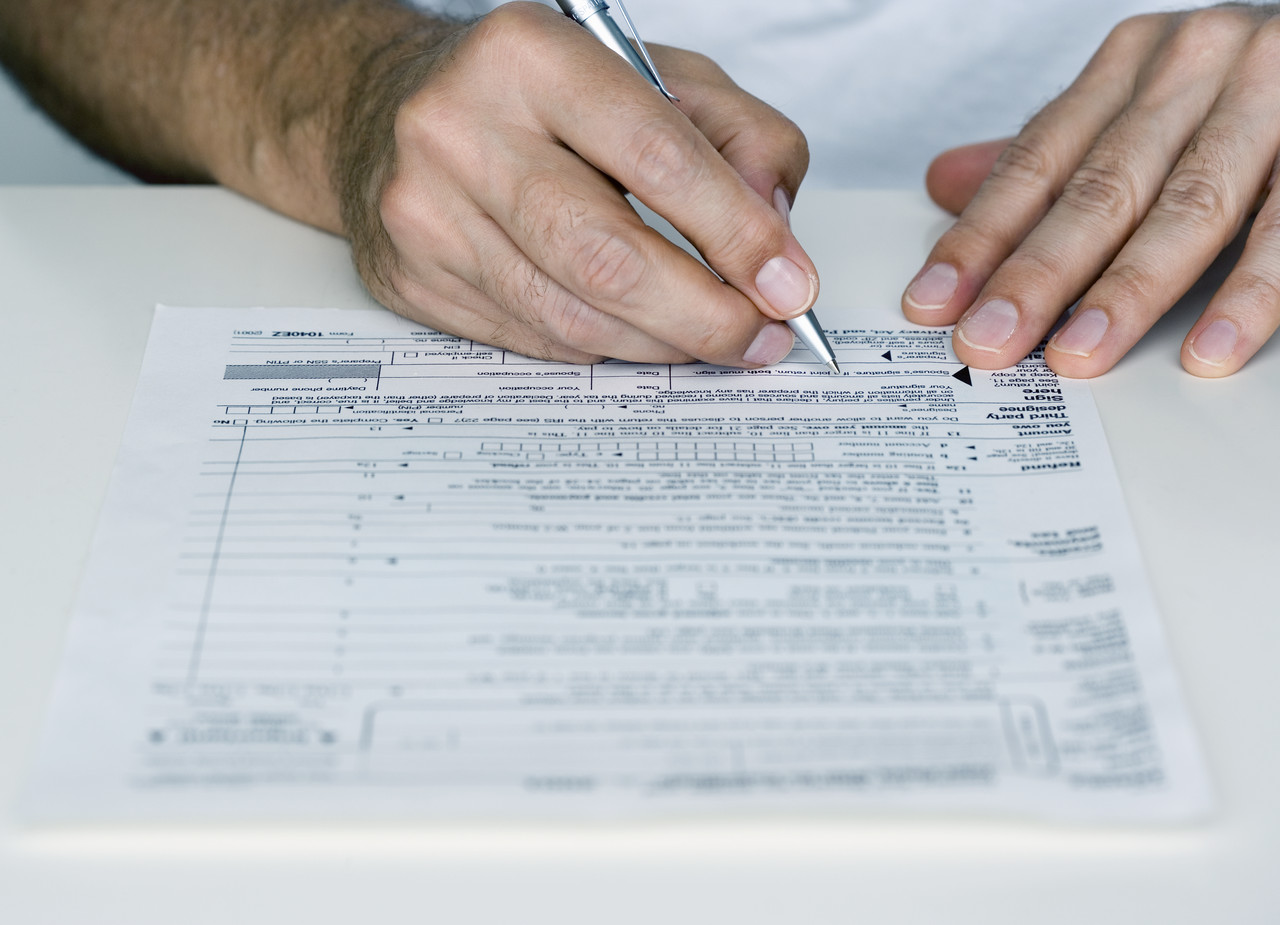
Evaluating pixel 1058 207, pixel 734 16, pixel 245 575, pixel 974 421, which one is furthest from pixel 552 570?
pixel 734 16

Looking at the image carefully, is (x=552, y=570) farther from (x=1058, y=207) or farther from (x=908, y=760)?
(x=1058, y=207)

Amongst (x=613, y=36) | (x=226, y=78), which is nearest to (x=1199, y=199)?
(x=613, y=36)

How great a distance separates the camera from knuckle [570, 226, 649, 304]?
499 mm

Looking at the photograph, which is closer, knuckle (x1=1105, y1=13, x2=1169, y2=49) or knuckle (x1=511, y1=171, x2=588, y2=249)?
knuckle (x1=511, y1=171, x2=588, y2=249)

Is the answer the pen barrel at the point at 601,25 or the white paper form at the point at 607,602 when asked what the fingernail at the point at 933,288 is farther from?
the pen barrel at the point at 601,25

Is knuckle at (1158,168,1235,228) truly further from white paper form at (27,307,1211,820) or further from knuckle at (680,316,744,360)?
knuckle at (680,316,744,360)

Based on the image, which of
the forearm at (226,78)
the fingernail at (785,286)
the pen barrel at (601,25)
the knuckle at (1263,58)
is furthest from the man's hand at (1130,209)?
the forearm at (226,78)

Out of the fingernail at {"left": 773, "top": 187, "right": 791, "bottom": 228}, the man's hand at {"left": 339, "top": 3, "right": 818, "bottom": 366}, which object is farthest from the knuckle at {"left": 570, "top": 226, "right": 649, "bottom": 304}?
the fingernail at {"left": 773, "top": 187, "right": 791, "bottom": 228}

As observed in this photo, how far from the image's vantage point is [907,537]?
18.0 inches

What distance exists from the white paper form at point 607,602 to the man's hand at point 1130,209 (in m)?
0.04

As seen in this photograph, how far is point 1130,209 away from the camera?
612mm

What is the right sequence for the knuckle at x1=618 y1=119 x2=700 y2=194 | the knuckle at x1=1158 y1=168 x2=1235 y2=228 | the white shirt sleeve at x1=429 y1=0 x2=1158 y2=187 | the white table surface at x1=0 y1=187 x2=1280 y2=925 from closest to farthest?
the white table surface at x1=0 y1=187 x2=1280 y2=925 → the knuckle at x1=618 y1=119 x2=700 y2=194 → the knuckle at x1=1158 y1=168 x2=1235 y2=228 → the white shirt sleeve at x1=429 y1=0 x2=1158 y2=187

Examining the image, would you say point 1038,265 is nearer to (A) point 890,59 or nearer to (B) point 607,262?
(B) point 607,262

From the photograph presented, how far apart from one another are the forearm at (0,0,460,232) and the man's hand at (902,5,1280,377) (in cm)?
38
